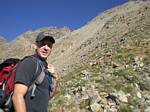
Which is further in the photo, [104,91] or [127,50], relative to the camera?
[127,50]

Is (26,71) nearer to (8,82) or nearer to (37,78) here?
(37,78)

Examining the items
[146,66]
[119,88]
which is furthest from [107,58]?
[119,88]

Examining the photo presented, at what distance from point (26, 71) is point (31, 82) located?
207mm

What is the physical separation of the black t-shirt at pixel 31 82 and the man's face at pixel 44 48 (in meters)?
0.51

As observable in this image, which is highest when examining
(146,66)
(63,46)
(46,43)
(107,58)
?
(63,46)

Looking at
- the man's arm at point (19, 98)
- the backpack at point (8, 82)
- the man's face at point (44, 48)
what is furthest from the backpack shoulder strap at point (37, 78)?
the man's face at point (44, 48)

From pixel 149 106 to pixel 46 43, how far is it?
10398 millimetres

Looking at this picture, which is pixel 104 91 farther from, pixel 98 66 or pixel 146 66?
pixel 98 66

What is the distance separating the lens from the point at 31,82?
4996 millimetres

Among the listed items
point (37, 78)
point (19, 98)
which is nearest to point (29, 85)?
point (37, 78)

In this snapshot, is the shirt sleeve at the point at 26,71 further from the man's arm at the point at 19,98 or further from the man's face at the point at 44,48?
the man's face at the point at 44,48

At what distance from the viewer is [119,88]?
16.5m

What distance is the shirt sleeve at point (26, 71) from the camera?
487cm

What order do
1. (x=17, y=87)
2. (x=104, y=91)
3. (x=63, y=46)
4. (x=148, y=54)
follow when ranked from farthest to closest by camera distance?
(x=63, y=46) → (x=148, y=54) → (x=104, y=91) → (x=17, y=87)
